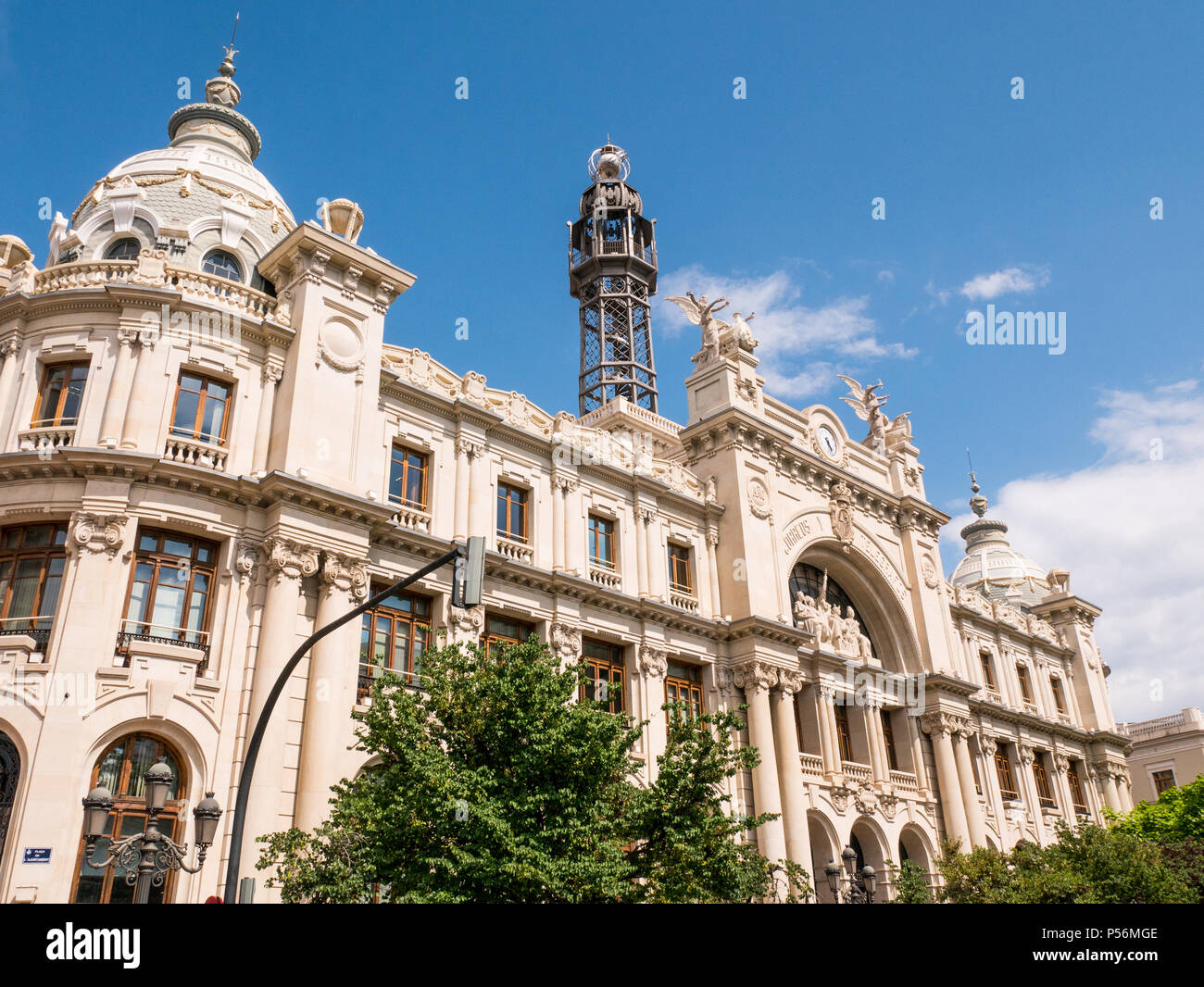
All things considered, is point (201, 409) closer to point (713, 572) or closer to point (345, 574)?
point (345, 574)

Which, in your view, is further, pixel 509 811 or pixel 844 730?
pixel 844 730

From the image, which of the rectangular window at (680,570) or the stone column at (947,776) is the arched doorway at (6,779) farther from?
the stone column at (947,776)

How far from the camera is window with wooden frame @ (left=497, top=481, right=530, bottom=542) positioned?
98.2ft

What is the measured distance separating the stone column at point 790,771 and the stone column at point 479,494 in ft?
39.5

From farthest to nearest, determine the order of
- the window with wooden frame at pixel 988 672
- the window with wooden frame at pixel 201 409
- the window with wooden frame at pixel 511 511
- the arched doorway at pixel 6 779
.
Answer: the window with wooden frame at pixel 988 672, the window with wooden frame at pixel 511 511, the window with wooden frame at pixel 201 409, the arched doorway at pixel 6 779

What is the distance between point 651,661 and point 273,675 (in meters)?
13.0

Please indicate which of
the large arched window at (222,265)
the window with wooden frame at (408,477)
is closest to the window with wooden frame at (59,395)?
the large arched window at (222,265)

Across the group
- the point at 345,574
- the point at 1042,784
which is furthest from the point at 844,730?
the point at 345,574

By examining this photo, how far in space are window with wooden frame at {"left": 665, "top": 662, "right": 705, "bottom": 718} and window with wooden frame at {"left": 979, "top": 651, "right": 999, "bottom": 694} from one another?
22.4m

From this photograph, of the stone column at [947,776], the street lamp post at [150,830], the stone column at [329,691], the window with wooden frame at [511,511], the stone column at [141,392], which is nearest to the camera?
the street lamp post at [150,830]

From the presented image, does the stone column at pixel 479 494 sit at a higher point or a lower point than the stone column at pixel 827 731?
higher

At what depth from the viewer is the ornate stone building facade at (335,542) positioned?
68.6ft

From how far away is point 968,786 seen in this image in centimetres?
4112

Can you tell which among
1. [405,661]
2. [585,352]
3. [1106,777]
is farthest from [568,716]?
[585,352]
